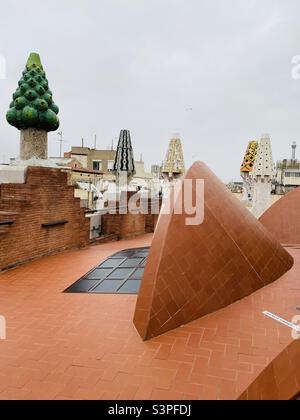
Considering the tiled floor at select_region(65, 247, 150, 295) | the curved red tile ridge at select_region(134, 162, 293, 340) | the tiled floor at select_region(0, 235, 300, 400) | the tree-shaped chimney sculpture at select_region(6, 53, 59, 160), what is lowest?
the tiled floor at select_region(0, 235, 300, 400)

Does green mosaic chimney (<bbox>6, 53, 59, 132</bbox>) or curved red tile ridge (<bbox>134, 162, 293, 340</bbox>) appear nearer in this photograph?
curved red tile ridge (<bbox>134, 162, 293, 340</bbox>)

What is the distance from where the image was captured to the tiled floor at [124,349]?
8.66ft

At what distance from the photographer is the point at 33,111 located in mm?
7797

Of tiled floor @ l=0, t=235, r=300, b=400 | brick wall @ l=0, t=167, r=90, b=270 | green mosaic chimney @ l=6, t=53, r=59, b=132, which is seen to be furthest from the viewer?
green mosaic chimney @ l=6, t=53, r=59, b=132

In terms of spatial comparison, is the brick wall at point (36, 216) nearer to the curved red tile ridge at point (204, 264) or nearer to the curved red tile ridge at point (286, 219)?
the curved red tile ridge at point (204, 264)

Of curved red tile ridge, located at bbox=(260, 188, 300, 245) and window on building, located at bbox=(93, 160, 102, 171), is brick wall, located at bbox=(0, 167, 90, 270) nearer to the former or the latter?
curved red tile ridge, located at bbox=(260, 188, 300, 245)

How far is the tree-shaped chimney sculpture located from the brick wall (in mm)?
1330

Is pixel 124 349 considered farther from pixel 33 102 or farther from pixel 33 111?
pixel 33 102

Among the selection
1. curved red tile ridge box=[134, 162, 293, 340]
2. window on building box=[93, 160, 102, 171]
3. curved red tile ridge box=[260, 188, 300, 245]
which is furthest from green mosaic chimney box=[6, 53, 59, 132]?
window on building box=[93, 160, 102, 171]

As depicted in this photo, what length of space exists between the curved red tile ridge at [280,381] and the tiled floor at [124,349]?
0.63ft

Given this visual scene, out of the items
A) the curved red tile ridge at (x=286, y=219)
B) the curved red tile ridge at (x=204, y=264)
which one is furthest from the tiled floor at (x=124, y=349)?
the curved red tile ridge at (x=286, y=219)

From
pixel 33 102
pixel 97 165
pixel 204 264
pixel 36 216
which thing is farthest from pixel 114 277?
pixel 97 165

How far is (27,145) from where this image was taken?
8188 millimetres

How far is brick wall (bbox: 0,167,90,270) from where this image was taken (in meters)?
6.38
